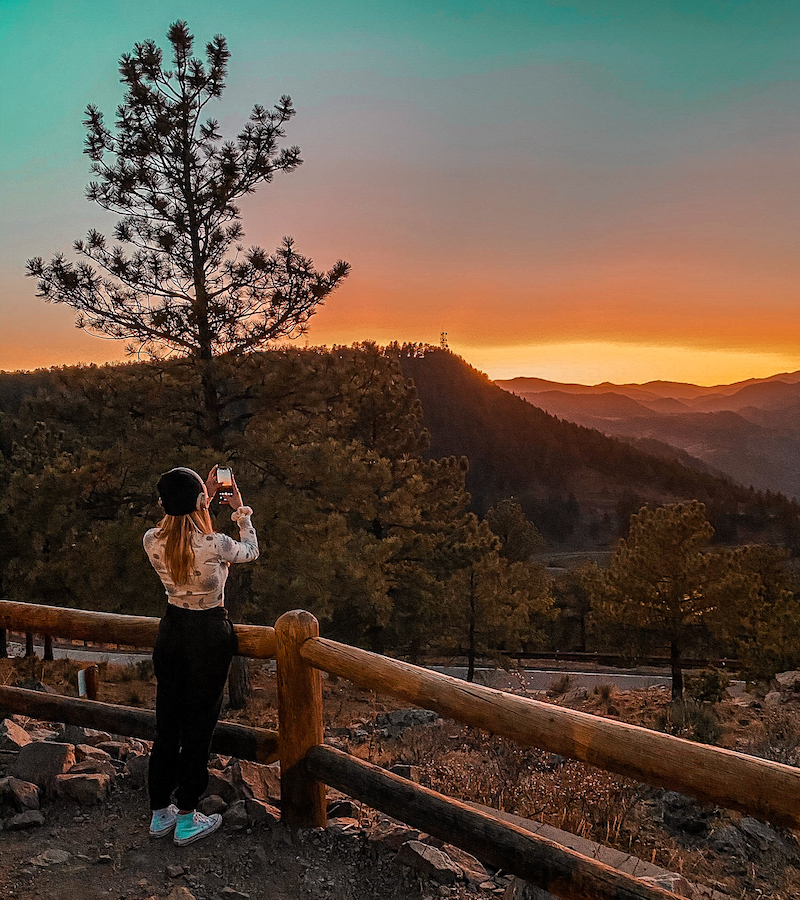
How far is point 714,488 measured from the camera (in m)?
123

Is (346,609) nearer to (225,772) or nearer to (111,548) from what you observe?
(111,548)

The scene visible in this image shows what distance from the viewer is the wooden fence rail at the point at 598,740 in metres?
2.36

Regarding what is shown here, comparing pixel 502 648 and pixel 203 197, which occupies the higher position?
pixel 203 197

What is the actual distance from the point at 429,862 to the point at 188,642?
5.12 ft

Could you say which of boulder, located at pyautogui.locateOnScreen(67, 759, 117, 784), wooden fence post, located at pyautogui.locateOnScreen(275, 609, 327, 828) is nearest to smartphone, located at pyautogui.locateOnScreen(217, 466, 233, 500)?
wooden fence post, located at pyautogui.locateOnScreen(275, 609, 327, 828)

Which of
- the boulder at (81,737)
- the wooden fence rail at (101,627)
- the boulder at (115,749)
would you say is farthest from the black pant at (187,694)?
the boulder at (81,737)

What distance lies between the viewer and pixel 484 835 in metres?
3.09

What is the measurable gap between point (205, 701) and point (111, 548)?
11.4m

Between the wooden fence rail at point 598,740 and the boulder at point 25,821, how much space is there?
1783 millimetres

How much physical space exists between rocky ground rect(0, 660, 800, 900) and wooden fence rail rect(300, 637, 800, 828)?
2.86 ft

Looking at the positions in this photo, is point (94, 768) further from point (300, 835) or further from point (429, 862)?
point (429, 862)

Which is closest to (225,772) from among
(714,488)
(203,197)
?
(203,197)

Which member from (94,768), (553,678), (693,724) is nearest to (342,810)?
(94,768)

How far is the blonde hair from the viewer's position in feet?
11.6
